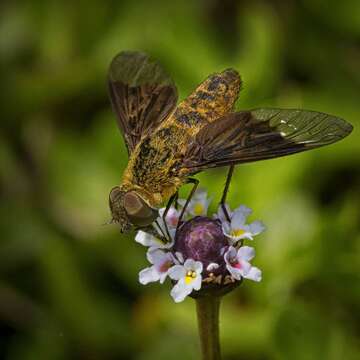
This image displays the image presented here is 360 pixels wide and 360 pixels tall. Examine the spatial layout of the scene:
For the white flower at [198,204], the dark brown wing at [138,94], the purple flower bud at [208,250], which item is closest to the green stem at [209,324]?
the purple flower bud at [208,250]

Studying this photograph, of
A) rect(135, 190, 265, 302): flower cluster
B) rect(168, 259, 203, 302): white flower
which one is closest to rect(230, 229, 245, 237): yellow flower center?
rect(135, 190, 265, 302): flower cluster

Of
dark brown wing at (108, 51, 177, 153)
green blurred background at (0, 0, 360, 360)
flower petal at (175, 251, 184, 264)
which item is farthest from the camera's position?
green blurred background at (0, 0, 360, 360)

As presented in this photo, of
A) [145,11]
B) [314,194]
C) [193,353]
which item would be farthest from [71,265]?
[145,11]

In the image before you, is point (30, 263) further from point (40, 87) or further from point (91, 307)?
point (40, 87)

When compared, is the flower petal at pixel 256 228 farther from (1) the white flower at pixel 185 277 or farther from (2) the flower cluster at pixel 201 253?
(1) the white flower at pixel 185 277

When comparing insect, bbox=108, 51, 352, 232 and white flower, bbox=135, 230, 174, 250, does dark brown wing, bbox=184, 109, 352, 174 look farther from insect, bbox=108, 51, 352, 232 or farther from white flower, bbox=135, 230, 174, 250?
white flower, bbox=135, 230, 174, 250
